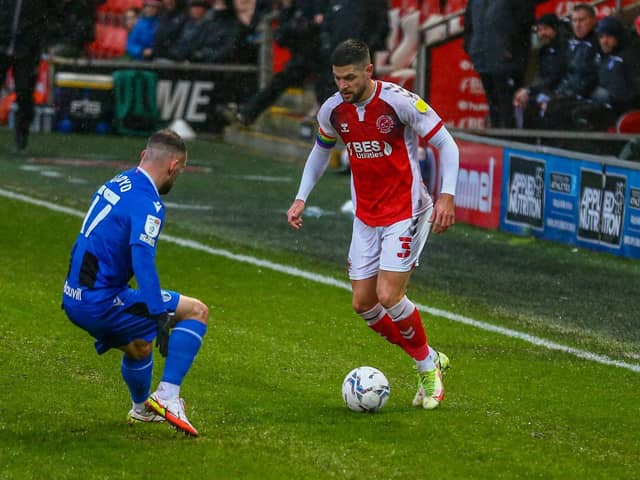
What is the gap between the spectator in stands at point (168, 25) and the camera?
23.7m

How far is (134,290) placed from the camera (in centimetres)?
596

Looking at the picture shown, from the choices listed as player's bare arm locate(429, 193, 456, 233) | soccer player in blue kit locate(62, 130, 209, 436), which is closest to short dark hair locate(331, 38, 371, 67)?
player's bare arm locate(429, 193, 456, 233)

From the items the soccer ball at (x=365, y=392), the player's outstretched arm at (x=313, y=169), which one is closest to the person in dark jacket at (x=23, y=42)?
the player's outstretched arm at (x=313, y=169)

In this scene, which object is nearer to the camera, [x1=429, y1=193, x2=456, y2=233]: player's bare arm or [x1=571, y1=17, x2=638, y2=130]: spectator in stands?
[x1=429, y1=193, x2=456, y2=233]: player's bare arm

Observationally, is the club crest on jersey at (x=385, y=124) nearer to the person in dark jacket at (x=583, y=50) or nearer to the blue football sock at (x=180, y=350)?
the blue football sock at (x=180, y=350)

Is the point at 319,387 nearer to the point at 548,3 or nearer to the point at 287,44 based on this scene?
the point at 548,3

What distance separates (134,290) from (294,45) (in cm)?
1405

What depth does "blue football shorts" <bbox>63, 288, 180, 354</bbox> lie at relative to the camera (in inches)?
233

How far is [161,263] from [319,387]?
4.30m

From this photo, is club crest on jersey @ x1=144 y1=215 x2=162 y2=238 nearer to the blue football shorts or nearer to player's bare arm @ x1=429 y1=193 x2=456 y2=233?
the blue football shorts

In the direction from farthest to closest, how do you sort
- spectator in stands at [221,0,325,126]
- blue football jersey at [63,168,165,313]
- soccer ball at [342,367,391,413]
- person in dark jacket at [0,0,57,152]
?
1. spectator in stands at [221,0,325,126]
2. person in dark jacket at [0,0,57,152]
3. soccer ball at [342,367,391,413]
4. blue football jersey at [63,168,165,313]

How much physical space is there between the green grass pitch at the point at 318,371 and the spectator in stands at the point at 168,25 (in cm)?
1025

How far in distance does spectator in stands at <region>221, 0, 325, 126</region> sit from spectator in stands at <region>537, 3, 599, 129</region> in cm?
483

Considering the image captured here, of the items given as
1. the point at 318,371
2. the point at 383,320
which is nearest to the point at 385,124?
the point at 383,320
